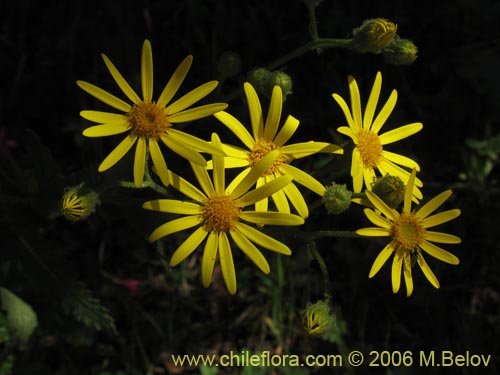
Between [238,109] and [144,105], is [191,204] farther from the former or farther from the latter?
[238,109]

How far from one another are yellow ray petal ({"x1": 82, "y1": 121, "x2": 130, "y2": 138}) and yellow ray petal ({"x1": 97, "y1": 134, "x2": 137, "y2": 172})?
0.06m

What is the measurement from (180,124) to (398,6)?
10.1 ft

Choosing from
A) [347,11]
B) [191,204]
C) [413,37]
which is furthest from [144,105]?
[413,37]

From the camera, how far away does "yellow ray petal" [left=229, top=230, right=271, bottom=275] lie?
355 cm

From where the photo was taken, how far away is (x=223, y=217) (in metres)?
3.65

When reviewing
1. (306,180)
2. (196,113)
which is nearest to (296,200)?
(306,180)

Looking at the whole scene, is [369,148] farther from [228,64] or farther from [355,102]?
[228,64]

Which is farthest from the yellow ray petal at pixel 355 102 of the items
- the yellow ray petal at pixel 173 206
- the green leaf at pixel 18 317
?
the green leaf at pixel 18 317

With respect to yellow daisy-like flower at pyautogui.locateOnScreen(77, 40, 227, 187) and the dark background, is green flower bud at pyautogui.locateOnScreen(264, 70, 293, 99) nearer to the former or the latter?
yellow daisy-like flower at pyautogui.locateOnScreen(77, 40, 227, 187)

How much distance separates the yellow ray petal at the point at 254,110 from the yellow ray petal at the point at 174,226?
62cm

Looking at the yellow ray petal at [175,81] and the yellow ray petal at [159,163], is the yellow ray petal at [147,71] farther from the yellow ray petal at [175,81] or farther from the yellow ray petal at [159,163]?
the yellow ray petal at [159,163]

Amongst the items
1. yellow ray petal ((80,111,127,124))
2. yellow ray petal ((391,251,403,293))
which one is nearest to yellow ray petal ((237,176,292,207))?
yellow ray petal ((80,111,127,124))

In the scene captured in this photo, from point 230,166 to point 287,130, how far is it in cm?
40

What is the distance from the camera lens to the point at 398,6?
5984 mm
